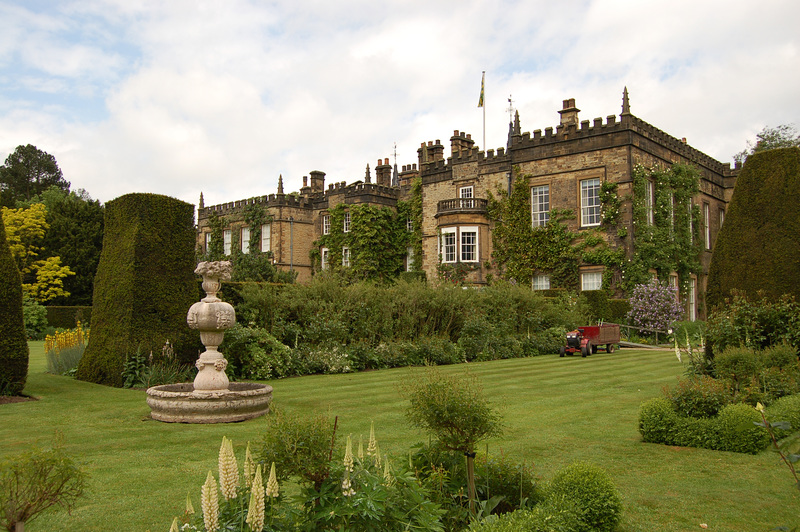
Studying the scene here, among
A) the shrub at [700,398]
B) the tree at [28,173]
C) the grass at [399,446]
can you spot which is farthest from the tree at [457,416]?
the tree at [28,173]

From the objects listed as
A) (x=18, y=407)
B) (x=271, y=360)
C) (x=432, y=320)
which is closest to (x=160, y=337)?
(x=271, y=360)

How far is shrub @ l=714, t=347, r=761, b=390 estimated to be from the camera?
7.40m

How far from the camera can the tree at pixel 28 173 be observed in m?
55.1

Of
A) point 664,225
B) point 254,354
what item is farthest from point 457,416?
point 664,225

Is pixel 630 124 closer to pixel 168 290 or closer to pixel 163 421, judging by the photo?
pixel 168 290

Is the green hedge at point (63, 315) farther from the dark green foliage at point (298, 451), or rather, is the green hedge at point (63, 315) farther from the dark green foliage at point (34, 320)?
the dark green foliage at point (298, 451)

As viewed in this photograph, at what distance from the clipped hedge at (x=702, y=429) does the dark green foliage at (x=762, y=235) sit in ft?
10.6

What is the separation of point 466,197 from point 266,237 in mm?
14691

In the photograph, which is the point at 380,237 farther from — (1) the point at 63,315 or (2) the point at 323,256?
(1) the point at 63,315

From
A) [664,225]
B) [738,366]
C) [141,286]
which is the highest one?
[664,225]

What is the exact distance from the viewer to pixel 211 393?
319 inches

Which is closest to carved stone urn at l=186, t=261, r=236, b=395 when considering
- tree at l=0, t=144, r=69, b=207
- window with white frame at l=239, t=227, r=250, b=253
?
window with white frame at l=239, t=227, r=250, b=253

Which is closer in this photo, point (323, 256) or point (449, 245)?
point (449, 245)

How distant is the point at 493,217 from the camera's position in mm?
28906
